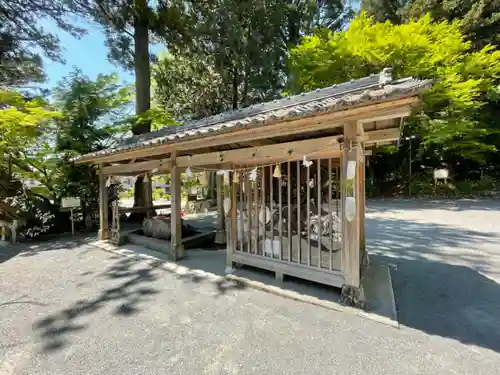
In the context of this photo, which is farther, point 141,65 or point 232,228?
point 141,65

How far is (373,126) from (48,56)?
10.8 metres

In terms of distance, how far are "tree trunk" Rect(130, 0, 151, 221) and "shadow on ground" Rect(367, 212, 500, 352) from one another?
8.14 m

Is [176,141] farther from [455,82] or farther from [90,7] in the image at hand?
[455,82]

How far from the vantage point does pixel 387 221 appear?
8070mm

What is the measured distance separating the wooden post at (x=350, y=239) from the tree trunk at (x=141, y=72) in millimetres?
7916

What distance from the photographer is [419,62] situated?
1069 centimetres

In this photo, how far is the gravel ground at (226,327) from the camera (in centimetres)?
206

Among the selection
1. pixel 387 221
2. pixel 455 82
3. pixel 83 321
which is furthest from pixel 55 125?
pixel 455 82

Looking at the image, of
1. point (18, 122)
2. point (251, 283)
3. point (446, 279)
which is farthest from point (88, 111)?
point (446, 279)

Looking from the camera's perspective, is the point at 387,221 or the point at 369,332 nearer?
the point at 369,332

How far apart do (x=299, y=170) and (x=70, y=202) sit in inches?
284

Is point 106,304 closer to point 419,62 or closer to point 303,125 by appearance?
point 303,125

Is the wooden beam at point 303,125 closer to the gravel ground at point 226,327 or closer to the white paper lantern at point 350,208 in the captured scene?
the white paper lantern at point 350,208

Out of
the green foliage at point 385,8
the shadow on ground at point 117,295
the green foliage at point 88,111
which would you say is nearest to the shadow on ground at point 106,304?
the shadow on ground at point 117,295
